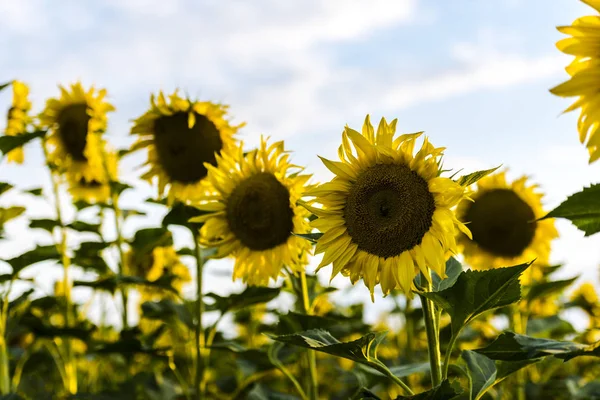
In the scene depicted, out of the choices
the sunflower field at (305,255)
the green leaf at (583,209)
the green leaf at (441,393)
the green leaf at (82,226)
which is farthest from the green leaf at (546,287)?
the green leaf at (82,226)

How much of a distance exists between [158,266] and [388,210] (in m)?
3.63

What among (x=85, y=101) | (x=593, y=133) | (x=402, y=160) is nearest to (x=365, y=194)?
(x=402, y=160)

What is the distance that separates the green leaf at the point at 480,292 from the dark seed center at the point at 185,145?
2066 millimetres

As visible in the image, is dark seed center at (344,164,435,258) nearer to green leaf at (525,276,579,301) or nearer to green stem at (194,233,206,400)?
green stem at (194,233,206,400)

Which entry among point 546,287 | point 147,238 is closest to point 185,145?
point 147,238

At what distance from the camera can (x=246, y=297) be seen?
328 centimetres

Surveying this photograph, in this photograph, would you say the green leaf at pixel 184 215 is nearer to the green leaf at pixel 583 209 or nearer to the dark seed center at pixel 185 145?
the dark seed center at pixel 185 145

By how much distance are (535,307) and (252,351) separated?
333cm

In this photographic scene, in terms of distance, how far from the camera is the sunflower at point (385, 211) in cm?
203

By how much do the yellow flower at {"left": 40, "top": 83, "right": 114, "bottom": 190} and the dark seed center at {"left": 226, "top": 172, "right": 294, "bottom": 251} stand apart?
1649 mm

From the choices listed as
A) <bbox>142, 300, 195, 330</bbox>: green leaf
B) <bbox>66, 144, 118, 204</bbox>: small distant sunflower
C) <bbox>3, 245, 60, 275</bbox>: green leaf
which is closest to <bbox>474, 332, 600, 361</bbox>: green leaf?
<bbox>142, 300, 195, 330</bbox>: green leaf

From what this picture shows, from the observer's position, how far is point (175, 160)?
3777 millimetres

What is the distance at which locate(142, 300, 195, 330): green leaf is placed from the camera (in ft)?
11.2

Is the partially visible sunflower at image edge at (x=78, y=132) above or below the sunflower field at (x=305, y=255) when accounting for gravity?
above
